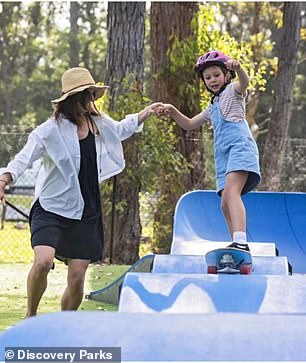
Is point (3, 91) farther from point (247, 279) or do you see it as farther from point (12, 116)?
point (247, 279)

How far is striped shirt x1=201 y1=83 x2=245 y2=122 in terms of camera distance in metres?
6.57

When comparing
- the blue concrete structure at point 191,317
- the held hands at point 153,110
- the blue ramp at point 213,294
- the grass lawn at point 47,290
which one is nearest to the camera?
the blue concrete structure at point 191,317

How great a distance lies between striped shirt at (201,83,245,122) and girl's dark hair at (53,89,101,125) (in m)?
1.21

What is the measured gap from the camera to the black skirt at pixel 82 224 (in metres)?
5.51

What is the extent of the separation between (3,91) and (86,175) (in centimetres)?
A: 4127

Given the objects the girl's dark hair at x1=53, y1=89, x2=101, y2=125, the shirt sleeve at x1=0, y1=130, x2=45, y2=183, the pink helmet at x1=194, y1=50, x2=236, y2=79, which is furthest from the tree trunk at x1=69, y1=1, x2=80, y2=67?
the shirt sleeve at x1=0, y1=130, x2=45, y2=183

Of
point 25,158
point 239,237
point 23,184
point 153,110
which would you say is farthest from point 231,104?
point 23,184

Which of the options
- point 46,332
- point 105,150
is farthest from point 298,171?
point 46,332

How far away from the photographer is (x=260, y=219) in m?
9.70

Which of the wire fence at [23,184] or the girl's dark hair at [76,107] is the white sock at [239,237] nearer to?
the girl's dark hair at [76,107]

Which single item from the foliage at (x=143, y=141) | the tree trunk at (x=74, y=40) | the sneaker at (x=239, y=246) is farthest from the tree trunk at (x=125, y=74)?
the tree trunk at (x=74, y=40)

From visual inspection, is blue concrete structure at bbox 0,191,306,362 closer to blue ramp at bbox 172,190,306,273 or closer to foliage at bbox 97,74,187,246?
blue ramp at bbox 172,190,306,273

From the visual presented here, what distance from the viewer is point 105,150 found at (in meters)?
5.77

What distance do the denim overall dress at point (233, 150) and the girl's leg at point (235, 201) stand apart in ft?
0.21
